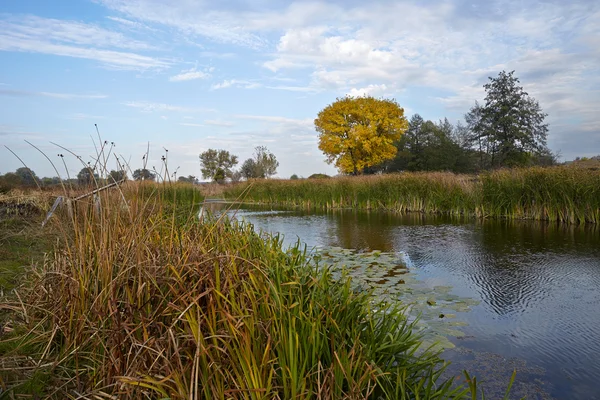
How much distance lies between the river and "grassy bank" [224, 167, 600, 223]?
3.17 feet

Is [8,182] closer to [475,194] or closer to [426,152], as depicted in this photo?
[475,194]

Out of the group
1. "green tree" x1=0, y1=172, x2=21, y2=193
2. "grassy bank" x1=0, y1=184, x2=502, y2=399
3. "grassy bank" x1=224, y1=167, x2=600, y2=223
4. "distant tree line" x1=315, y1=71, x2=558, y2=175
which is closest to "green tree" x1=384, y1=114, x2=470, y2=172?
"distant tree line" x1=315, y1=71, x2=558, y2=175

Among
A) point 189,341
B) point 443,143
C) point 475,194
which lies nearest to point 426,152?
point 443,143

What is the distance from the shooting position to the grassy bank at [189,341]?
178cm

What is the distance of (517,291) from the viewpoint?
14.7 ft

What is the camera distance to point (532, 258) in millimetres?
6078

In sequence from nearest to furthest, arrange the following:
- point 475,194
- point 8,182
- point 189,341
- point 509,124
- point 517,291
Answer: point 189,341, point 517,291, point 8,182, point 475,194, point 509,124

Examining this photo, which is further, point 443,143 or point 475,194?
point 443,143

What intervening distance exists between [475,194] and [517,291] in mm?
8618

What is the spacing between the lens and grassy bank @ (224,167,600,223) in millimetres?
9570

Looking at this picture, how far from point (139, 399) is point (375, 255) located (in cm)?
501

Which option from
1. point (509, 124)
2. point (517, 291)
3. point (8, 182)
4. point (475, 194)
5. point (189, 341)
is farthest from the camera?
point (509, 124)

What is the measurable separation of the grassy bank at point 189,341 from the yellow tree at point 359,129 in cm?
3468

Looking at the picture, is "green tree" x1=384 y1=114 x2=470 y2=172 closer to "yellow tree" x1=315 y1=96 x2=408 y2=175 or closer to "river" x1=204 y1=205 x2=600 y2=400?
"yellow tree" x1=315 y1=96 x2=408 y2=175
